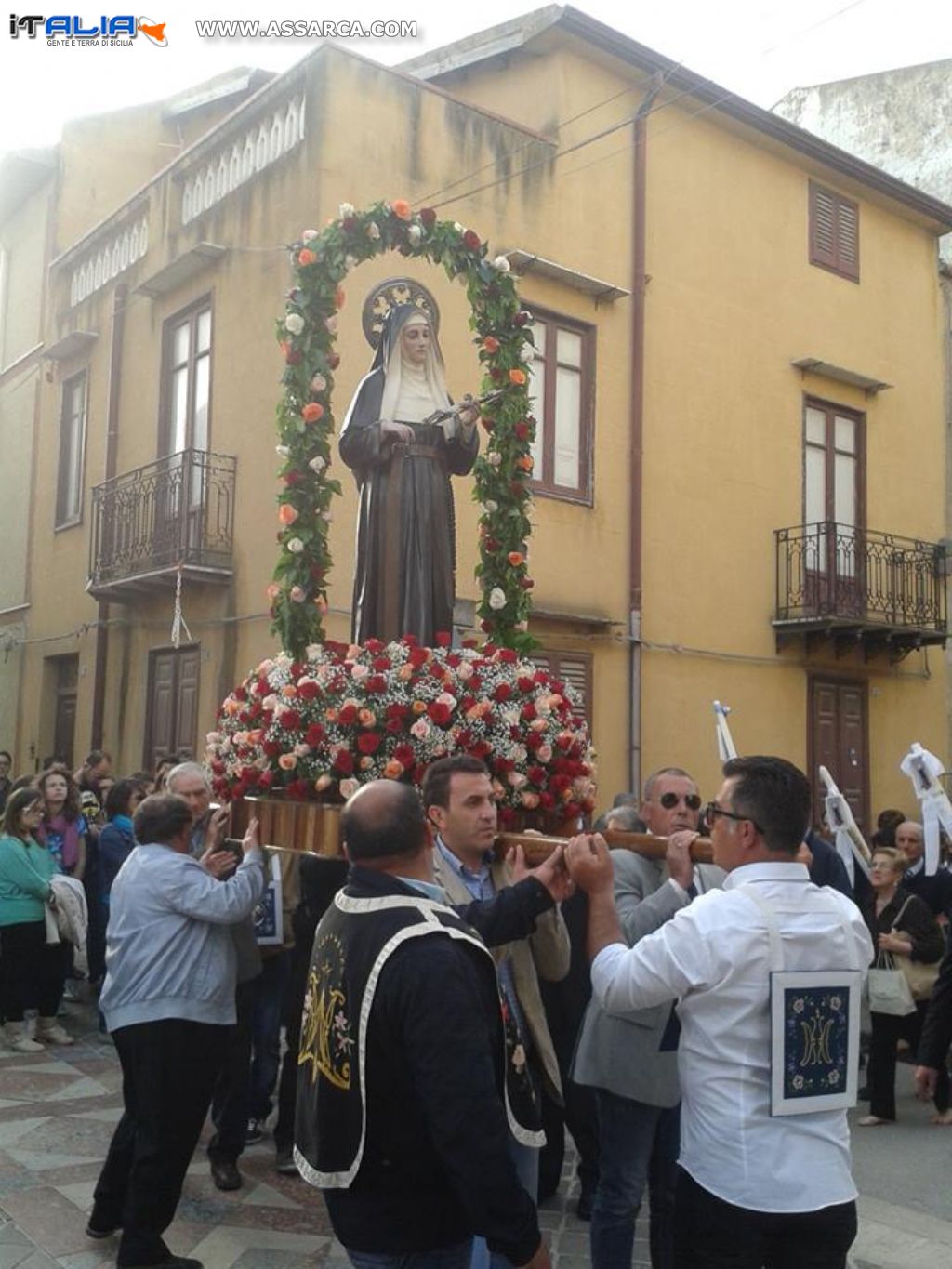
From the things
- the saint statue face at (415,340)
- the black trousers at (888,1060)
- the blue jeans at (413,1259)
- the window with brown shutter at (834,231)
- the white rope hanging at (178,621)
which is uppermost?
the window with brown shutter at (834,231)

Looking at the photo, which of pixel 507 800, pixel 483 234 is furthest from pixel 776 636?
pixel 507 800

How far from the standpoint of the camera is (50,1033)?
8703mm

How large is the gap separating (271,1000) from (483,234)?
916cm

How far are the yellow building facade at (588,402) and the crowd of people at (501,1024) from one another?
23.4 feet

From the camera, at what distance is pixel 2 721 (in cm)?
1841

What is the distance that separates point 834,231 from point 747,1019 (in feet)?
52.0

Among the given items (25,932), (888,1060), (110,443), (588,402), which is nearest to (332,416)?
(25,932)

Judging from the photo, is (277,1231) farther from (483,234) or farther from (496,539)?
(483,234)

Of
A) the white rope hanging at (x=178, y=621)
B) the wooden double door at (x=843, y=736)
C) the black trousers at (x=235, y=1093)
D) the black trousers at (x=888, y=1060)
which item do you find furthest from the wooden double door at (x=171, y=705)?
the black trousers at (x=888, y=1060)

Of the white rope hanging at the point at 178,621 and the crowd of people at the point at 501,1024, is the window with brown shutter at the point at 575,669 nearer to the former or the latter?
the white rope hanging at the point at 178,621

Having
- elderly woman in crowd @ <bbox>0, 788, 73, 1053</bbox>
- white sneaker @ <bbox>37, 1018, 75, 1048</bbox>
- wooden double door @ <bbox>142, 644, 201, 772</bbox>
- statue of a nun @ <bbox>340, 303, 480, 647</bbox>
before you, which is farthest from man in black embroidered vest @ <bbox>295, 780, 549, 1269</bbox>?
wooden double door @ <bbox>142, 644, 201, 772</bbox>

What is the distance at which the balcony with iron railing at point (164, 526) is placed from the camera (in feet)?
43.5

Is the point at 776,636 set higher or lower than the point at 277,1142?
higher

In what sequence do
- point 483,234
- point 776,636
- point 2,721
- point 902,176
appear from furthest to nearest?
point 902,176, point 2,721, point 776,636, point 483,234
